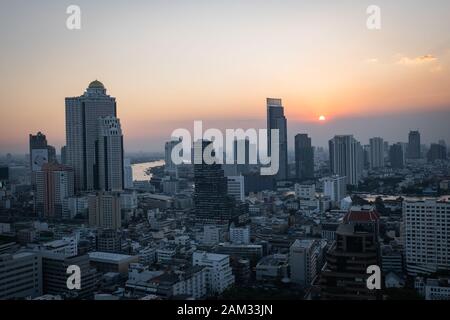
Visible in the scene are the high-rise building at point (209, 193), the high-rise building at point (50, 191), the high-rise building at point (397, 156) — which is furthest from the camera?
the high-rise building at point (397, 156)

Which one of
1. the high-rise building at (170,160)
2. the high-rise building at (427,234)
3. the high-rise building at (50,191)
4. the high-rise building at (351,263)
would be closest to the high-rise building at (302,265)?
the high-rise building at (351,263)

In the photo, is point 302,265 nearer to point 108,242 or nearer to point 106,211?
point 108,242

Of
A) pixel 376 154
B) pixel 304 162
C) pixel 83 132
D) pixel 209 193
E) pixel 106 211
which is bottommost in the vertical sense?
pixel 106 211

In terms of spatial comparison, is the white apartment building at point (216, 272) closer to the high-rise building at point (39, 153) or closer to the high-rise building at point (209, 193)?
the high-rise building at point (209, 193)

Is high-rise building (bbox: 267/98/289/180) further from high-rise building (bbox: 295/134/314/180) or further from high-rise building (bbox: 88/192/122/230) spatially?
high-rise building (bbox: 88/192/122/230)

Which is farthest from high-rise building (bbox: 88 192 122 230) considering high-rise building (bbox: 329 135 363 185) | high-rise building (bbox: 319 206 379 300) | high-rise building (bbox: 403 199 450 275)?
high-rise building (bbox: 329 135 363 185)

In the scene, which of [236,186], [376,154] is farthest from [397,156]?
[236,186]
